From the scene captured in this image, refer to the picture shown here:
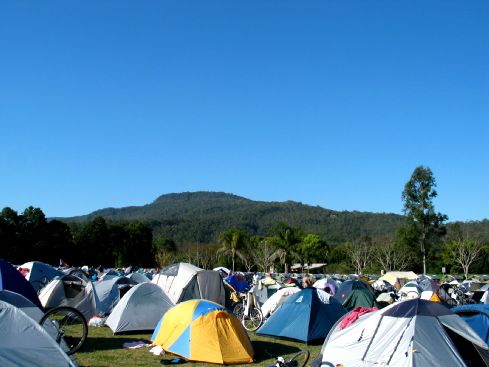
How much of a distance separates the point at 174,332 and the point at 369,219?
14005 centimetres

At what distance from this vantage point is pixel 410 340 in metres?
7.59

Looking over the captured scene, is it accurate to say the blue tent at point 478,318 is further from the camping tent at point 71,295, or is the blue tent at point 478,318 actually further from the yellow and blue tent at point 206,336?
the camping tent at point 71,295

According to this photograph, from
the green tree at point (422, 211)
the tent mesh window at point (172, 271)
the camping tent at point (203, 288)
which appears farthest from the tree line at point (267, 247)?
the camping tent at point (203, 288)

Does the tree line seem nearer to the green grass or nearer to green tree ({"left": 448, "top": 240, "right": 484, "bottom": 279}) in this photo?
green tree ({"left": 448, "top": 240, "right": 484, "bottom": 279})

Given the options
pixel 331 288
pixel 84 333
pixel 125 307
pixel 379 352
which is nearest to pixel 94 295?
pixel 125 307

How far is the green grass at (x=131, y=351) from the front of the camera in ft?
31.2

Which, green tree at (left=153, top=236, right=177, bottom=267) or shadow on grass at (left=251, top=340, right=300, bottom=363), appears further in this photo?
green tree at (left=153, top=236, right=177, bottom=267)

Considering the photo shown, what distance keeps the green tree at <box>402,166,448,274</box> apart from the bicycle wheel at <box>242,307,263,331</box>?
4037 cm

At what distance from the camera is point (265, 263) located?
188ft

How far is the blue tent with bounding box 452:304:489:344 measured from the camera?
914 centimetres

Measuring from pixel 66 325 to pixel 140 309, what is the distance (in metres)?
3.60

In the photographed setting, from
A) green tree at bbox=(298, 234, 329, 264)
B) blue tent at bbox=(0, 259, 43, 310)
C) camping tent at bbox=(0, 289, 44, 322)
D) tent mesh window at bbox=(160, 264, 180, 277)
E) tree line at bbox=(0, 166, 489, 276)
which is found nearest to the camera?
camping tent at bbox=(0, 289, 44, 322)

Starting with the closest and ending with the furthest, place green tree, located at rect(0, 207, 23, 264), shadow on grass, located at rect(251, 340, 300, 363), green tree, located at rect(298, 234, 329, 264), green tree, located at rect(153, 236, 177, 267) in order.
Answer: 1. shadow on grass, located at rect(251, 340, 300, 363)
2. green tree, located at rect(0, 207, 23, 264)
3. green tree, located at rect(298, 234, 329, 264)
4. green tree, located at rect(153, 236, 177, 267)

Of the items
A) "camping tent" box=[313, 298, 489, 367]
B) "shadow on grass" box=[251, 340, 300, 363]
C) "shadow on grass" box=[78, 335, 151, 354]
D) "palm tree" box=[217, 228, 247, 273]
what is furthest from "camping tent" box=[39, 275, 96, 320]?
"palm tree" box=[217, 228, 247, 273]
